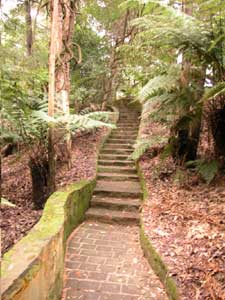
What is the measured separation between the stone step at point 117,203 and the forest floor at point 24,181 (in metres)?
0.47

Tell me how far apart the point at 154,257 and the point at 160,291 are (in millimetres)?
375

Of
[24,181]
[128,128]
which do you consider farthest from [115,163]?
[128,128]

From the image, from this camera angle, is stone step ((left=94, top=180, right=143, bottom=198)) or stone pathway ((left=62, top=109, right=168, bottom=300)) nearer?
stone pathway ((left=62, top=109, right=168, bottom=300))

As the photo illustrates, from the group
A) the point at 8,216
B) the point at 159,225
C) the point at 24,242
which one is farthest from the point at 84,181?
the point at 24,242

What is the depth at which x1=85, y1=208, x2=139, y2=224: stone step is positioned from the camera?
178 inches

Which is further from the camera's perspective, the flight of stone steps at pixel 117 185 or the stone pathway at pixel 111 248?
the flight of stone steps at pixel 117 185

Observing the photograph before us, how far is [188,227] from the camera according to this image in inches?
129

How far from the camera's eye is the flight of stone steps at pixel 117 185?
15.2 ft

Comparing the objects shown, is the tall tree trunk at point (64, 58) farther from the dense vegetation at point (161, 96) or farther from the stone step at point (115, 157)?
the stone step at point (115, 157)

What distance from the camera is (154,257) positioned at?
307 centimetres

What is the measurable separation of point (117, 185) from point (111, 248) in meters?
1.85

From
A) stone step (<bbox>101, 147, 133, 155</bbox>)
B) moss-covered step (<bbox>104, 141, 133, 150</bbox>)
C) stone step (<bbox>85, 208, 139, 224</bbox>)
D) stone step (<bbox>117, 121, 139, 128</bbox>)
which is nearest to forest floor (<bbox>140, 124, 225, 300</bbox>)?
stone step (<bbox>85, 208, 139, 224</bbox>)

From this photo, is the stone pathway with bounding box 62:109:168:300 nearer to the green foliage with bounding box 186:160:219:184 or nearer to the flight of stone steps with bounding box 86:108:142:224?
the flight of stone steps with bounding box 86:108:142:224

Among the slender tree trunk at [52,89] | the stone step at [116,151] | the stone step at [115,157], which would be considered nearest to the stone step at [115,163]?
the stone step at [115,157]
